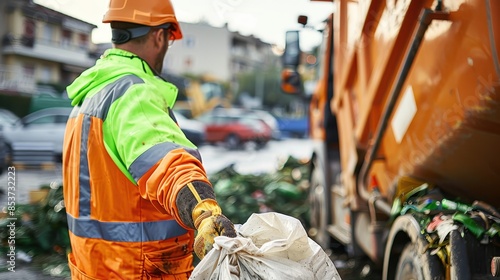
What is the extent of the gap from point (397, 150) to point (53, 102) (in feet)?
24.3

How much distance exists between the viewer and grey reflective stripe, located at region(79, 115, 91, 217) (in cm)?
208

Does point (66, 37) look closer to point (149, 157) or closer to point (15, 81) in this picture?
point (15, 81)

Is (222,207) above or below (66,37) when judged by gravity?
below

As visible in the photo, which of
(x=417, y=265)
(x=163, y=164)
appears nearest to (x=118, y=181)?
(x=163, y=164)

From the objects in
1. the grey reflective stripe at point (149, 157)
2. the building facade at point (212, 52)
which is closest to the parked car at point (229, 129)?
the building facade at point (212, 52)

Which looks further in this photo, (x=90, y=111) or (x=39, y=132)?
(x=39, y=132)

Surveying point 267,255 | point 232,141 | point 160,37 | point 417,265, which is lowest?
point 232,141

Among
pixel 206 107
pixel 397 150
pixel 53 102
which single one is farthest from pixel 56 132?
pixel 206 107

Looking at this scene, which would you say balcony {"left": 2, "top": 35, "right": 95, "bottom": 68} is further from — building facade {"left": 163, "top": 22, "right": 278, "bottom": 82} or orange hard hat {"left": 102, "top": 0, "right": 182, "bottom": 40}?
orange hard hat {"left": 102, "top": 0, "right": 182, "bottom": 40}

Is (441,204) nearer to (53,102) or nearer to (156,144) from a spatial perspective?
(156,144)

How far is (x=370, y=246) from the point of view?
4.43 meters

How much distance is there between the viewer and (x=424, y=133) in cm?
309

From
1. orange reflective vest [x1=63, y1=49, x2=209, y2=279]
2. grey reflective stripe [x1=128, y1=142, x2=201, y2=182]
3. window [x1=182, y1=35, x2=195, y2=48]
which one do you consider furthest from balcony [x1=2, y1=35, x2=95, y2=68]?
grey reflective stripe [x1=128, y1=142, x2=201, y2=182]

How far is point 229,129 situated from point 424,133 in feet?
63.9
